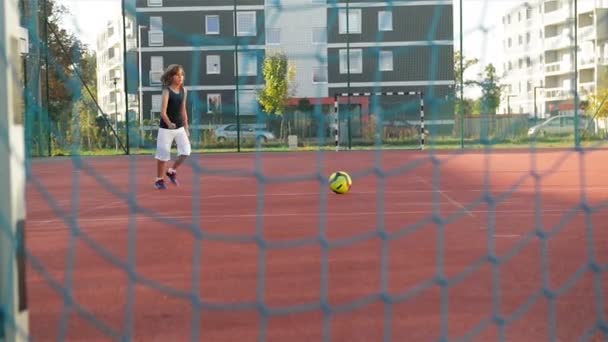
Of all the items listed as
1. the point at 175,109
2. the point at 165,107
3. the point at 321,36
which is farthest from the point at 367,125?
the point at 321,36

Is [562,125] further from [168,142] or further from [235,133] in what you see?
[168,142]

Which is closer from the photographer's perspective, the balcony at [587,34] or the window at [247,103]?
the balcony at [587,34]

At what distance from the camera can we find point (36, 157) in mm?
19922

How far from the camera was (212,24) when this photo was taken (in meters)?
13.8

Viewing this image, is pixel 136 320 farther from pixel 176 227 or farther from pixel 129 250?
pixel 176 227

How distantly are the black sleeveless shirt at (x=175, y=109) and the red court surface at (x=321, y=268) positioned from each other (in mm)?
1083

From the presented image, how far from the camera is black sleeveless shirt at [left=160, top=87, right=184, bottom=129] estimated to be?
9227 mm

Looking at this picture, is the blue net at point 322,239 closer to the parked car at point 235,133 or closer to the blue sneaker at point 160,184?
the blue sneaker at point 160,184

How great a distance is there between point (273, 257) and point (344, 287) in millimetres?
881

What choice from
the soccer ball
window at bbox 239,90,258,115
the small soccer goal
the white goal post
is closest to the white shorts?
the soccer ball

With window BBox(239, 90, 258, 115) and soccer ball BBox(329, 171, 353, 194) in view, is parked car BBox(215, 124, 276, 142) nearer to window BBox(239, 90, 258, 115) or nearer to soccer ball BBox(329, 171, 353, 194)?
window BBox(239, 90, 258, 115)

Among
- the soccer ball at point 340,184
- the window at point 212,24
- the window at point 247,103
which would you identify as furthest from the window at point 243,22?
the soccer ball at point 340,184

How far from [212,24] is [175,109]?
4699 mm

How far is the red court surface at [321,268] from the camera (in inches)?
131
